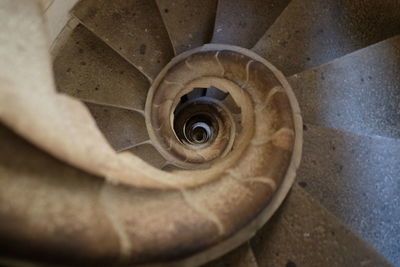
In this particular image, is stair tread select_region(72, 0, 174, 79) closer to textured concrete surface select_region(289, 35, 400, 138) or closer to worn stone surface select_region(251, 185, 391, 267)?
textured concrete surface select_region(289, 35, 400, 138)

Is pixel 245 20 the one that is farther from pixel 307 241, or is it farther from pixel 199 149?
pixel 307 241

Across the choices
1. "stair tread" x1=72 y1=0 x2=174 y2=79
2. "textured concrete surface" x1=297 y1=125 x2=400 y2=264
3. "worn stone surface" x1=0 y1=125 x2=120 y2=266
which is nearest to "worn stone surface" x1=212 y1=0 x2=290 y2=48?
"stair tread" x1=72 y1=0 x2=174 y2=79

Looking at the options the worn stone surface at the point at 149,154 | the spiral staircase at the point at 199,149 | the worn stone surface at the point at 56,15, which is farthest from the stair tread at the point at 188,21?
the worn stone surface at the point at 149,154

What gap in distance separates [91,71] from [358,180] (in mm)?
2368

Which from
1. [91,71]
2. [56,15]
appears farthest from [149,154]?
[56,15]

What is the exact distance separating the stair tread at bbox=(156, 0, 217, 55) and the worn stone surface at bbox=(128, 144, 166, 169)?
3.17ft

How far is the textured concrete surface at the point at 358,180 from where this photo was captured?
83.3 inches

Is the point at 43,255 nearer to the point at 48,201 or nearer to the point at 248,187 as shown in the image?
the point at 48,201

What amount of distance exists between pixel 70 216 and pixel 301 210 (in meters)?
1.52

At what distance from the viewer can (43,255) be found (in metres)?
0.81

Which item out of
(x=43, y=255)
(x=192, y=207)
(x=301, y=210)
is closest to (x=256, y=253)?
(x=301, y=210)

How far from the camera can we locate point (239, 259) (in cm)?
176

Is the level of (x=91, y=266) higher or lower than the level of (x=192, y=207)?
higher

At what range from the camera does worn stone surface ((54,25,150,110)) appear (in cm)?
289
